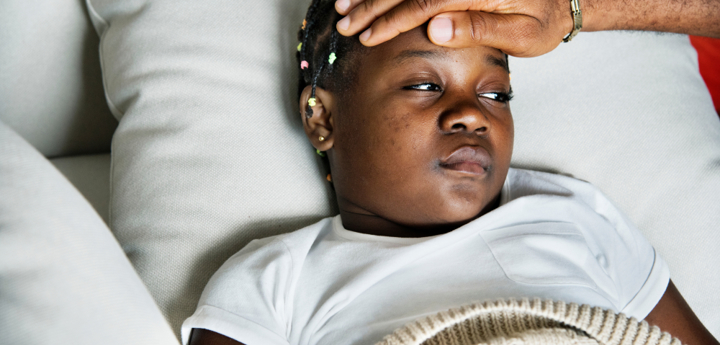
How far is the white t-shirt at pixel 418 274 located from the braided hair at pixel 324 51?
0.34m

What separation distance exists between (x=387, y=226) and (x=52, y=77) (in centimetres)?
107

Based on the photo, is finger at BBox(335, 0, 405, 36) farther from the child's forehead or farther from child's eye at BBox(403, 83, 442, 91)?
child's eye at BBox(403, 83, 442, 91)

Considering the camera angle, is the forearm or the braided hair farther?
the forearm

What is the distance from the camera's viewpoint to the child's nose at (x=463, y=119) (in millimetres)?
955

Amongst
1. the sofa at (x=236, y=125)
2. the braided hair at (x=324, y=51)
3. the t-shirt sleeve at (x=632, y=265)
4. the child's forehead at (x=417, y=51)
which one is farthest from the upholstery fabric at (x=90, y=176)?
the t-shirt sleeve at (x=632, y=265)

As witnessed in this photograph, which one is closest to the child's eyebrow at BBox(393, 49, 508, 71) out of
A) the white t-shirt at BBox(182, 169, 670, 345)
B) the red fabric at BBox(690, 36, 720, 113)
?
the white t-shirt at BBox(182, 169, 670, 345)

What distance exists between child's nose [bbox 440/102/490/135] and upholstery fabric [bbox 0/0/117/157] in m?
1.11

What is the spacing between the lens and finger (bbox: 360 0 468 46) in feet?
3.11

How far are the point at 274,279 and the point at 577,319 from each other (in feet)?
1.79

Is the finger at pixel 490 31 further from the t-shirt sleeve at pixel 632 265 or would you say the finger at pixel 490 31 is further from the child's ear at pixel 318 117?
the t-shirt sleeve at pixel 632 265

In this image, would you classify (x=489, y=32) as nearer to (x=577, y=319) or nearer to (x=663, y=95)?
(x=577, y=319)

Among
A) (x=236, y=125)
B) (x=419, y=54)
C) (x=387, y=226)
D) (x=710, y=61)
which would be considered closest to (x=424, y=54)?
(x=419, y=54)

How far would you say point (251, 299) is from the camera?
0.90 m

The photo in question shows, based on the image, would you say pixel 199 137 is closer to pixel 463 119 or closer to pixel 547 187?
pixel 463 119
